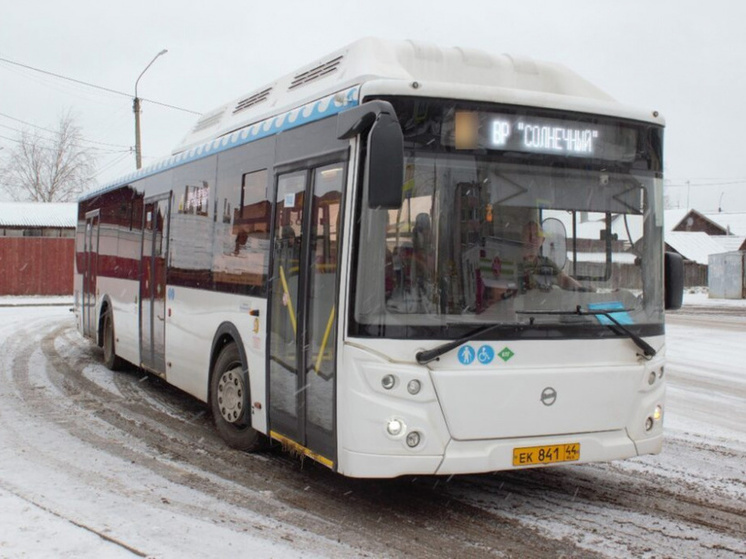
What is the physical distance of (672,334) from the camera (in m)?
20.0

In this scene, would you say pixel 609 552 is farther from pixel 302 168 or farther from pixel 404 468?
pixel 302 168

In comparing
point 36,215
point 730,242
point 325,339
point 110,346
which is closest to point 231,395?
point 325,339

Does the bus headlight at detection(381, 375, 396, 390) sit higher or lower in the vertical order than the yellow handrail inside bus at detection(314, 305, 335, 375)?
lower

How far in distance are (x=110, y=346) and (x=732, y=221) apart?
8644cm

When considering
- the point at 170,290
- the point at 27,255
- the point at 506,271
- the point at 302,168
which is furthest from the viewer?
the point at 27,255

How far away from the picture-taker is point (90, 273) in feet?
46.4

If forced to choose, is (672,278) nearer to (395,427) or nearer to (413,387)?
(413,387)

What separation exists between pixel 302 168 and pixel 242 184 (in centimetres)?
136

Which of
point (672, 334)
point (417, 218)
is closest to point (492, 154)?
point (417, 218)

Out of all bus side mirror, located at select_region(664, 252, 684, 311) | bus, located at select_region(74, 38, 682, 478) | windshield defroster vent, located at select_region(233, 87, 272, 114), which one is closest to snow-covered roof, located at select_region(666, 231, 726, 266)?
windshield defroster vent, located at select_region(233, 87, 272, 114)

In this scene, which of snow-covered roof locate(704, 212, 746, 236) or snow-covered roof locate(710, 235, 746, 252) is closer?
snow-covered roof locate(710, 235, 746, 252)

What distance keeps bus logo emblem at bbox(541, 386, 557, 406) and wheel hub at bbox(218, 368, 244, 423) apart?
2.86 meters

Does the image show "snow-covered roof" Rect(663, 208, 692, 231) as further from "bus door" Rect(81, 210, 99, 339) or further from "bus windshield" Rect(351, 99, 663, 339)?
"bus windshield" Rect(351, 99, 663, 339)

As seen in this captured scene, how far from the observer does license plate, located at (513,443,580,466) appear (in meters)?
5.43
